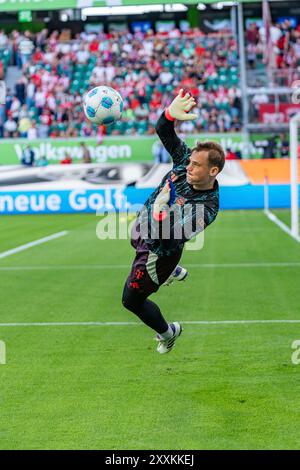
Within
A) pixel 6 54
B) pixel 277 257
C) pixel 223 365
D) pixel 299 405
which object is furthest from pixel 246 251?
pixel 6 54

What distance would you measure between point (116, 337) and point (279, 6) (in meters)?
35.9

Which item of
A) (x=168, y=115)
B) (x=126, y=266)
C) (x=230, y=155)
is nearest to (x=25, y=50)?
(x=230, y=155)

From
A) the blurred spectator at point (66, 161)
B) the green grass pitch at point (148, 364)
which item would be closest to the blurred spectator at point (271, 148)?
the blurred spectator at point (66, 161)

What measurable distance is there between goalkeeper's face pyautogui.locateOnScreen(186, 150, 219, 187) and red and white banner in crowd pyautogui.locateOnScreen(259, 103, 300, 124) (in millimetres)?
27739

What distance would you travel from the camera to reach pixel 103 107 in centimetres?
798

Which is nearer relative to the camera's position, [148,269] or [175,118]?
[175,118]

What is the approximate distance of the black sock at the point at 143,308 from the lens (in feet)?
25.5

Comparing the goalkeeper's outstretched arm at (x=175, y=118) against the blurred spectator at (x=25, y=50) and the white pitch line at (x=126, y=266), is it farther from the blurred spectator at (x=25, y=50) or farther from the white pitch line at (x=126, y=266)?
the blurred spectator at (x=25, y=50)

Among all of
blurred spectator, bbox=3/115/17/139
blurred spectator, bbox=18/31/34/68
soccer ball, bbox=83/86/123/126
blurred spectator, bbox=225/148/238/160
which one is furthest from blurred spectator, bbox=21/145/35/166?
soccer ball, bbox=83/86/123/126

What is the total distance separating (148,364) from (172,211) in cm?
158

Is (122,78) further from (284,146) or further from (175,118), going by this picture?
(175,118)

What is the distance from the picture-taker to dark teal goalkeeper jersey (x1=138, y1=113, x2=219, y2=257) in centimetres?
746

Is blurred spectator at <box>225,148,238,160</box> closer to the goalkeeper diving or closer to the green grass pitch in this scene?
the green grass pitch

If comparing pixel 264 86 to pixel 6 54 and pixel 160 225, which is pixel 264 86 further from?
pixel 160 225
